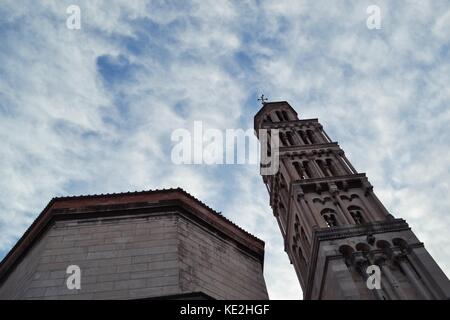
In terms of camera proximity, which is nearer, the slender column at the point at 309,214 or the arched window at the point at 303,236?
the slender column at the point at 309,214

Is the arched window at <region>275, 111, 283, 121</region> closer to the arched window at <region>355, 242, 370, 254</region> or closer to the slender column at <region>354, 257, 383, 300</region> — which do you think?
the arched window at <region>355, 242, 370, 254</region>

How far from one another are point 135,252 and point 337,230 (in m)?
11.7

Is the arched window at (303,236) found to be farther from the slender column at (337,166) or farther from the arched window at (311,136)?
the arched window at (311,136)

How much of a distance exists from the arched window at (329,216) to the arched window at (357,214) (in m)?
1.11

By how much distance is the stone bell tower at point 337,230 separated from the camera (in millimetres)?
18156

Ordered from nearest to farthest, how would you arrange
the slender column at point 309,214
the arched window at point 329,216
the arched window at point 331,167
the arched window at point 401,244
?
the arched window at point 401,244, the slender column at point 309,214, the arched window at point 329,216, the arched window at point 331,167

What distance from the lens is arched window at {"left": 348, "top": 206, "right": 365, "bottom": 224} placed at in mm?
23172

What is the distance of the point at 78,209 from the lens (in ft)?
49.9

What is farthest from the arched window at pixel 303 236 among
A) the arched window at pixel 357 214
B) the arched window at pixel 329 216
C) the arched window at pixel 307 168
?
the arched window at pixel 307 168

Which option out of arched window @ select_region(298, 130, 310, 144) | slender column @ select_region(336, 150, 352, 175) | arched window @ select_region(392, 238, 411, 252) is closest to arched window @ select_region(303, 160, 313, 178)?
slender column @ select_region(336, 150, 352, 175)
